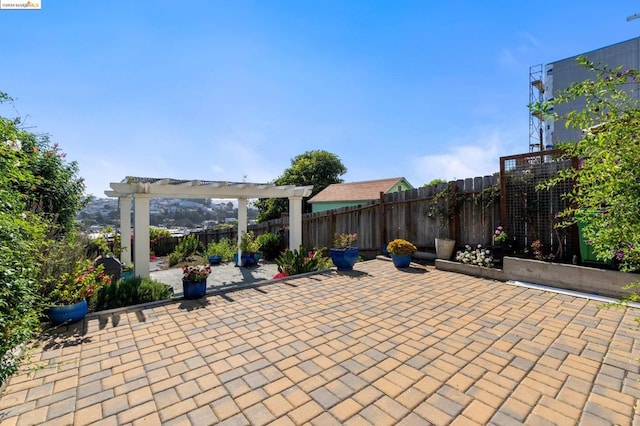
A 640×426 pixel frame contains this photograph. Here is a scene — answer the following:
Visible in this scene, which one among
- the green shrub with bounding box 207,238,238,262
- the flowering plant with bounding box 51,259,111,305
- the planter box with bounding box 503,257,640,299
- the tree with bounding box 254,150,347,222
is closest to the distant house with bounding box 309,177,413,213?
the tree with bounding box 254,150,347,222

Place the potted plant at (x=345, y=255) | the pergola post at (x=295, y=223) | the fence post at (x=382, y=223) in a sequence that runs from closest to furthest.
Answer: the potted plant at (x=345, y=255), the pergola post at (x=295, y=223), the fence post at (x=382, y=223)

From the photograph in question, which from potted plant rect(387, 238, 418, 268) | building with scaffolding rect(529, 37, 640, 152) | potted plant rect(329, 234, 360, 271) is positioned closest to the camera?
potted plant rect(329, 234, 360, 271)

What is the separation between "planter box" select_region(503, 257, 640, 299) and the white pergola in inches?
211

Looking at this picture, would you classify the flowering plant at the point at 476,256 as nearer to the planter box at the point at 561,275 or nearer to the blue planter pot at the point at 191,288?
the planter box at the point at 561,275

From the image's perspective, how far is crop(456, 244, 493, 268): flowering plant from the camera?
6.32 m

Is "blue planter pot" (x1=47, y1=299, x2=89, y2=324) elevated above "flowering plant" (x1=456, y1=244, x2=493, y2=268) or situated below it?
below

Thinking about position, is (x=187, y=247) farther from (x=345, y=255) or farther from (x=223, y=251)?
(x=345, y=255)

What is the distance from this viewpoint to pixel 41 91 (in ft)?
17.3

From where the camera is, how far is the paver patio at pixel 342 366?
6.82 feet

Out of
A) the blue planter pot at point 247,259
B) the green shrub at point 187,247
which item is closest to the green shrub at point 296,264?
the blue planter pot at point 247,259

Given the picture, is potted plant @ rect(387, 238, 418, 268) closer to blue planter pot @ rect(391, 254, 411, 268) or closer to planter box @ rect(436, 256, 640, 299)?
blue planter pot @ rect(391, 254, 411, 268)

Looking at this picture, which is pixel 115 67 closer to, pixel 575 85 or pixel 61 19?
pixel 61 19

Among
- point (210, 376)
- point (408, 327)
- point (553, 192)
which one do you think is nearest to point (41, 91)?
point (210, 376)

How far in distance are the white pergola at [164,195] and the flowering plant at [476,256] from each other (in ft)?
14.2
